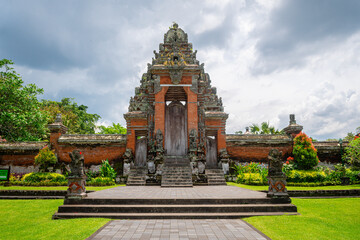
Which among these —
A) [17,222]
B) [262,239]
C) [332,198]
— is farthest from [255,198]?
[17,222]

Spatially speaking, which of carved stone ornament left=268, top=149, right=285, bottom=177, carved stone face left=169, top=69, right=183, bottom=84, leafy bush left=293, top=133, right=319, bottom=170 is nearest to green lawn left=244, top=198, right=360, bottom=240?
carved stone ornament left=268, top=149, right=285, bottom=177

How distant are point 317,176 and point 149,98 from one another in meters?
11.5

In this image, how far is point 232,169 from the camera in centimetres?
1541

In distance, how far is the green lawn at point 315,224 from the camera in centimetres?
475

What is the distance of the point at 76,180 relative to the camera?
7215 millimetres

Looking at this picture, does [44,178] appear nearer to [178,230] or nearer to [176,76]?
[176,76]

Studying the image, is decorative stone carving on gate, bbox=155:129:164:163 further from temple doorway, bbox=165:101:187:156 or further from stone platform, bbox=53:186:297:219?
stone platform, bbox=53:186:297:219

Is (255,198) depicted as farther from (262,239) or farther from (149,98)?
(149,98)

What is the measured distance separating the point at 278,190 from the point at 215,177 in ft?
19.9

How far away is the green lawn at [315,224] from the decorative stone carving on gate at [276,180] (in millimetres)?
681

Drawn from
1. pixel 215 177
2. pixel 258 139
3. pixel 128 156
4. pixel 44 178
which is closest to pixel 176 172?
pixel 215 177

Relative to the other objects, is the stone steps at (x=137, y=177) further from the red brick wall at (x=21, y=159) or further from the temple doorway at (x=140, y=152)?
the red brick wall at (x=21, y=159)

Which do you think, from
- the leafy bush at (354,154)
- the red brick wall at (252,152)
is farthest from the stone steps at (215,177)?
the leafy bush at (354,154)

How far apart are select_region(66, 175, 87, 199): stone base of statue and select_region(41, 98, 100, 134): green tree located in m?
21.8
